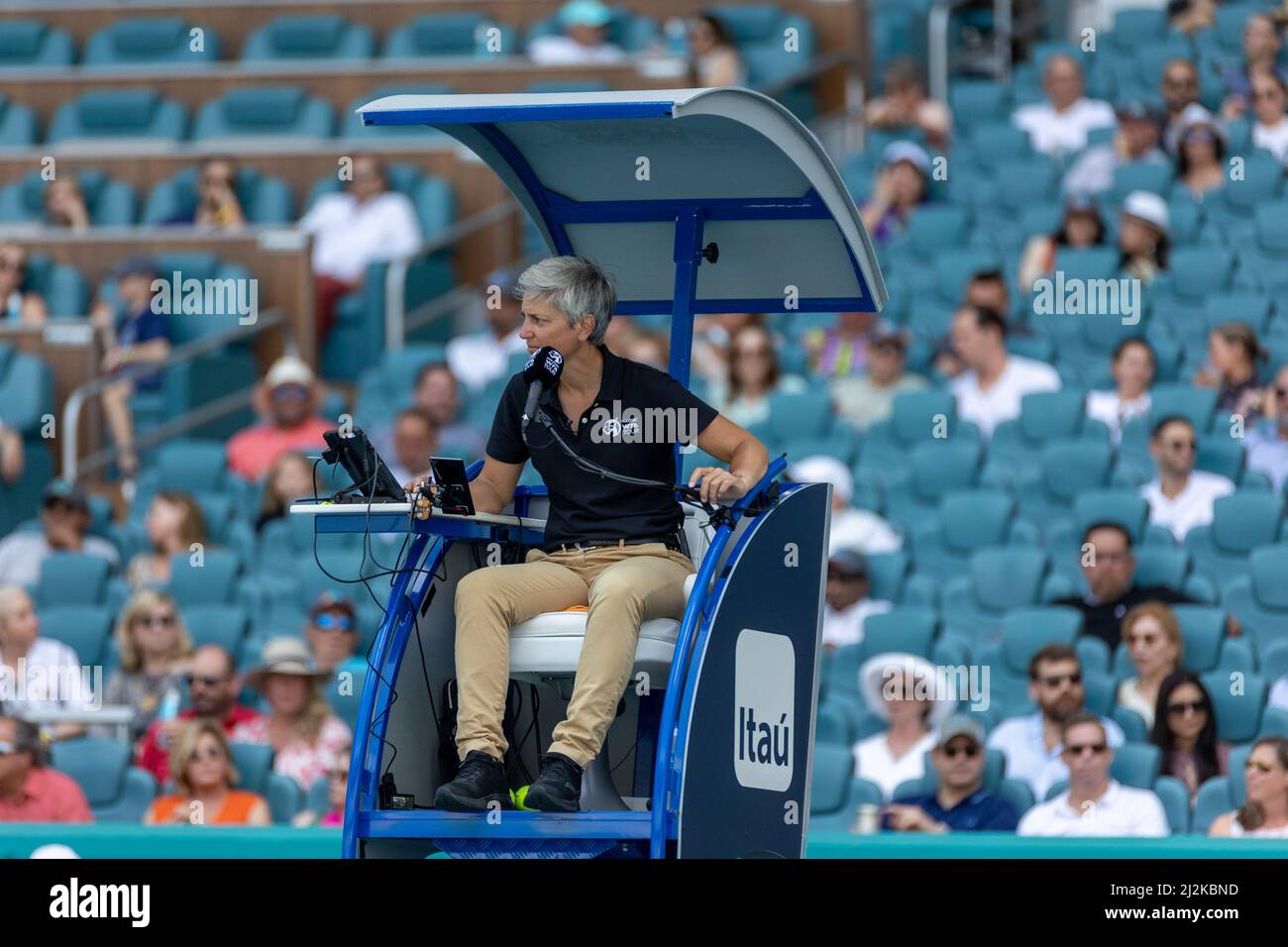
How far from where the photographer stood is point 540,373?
5449 millimetres

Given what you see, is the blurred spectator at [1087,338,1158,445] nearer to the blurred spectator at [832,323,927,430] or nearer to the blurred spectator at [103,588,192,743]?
the blurred spectator at [832,323,927,430]

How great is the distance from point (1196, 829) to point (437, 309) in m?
6.34

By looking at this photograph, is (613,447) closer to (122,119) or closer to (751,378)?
(751,378)

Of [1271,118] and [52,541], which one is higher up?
[1271,118]

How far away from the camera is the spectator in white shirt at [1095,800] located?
7.36 m

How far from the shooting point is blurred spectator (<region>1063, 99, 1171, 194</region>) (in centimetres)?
1166

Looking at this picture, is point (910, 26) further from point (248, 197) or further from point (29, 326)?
→ point (29, 326)

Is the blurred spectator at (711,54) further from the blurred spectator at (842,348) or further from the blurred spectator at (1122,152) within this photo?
the blurred spectator at (842,348)

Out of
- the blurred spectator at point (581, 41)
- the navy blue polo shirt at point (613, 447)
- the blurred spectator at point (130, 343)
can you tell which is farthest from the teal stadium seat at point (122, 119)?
the navy blue polo shirt at point (613, 447)

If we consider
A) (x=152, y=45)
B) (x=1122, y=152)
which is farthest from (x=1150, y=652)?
(x=152, y=45)

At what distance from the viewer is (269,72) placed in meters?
14.1

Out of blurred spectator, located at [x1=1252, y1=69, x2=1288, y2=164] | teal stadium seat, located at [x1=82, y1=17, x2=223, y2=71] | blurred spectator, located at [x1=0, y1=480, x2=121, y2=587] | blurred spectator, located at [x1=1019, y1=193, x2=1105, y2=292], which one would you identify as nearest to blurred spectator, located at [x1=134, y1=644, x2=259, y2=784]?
blurred spectator, located at [x1=0, y1=480, x2=121, y2=587]

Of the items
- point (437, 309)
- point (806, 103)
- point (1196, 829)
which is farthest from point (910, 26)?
point (1196, 829)

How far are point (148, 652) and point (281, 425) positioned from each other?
86.5 inches
